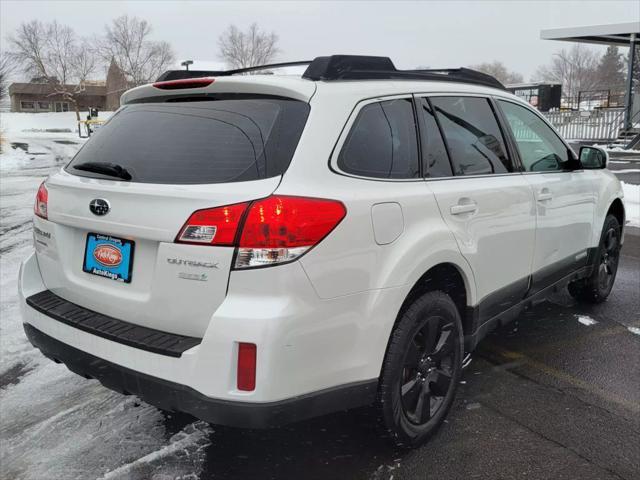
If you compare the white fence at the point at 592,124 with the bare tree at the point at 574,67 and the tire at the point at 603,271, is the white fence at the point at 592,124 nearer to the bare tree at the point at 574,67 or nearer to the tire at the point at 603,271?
the tire at the point at 603,271

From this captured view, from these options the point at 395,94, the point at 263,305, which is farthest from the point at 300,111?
the point at 263,305

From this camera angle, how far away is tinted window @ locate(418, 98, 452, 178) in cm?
292

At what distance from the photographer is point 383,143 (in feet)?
8.80

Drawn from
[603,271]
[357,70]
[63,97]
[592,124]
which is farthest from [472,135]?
[63,97]

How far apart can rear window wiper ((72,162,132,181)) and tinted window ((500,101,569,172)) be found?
2.41m

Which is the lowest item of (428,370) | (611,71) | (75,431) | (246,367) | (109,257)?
(75,431)

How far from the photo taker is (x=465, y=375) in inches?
146

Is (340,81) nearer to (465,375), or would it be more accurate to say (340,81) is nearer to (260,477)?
(260,477)

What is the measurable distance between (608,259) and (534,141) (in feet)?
5.68

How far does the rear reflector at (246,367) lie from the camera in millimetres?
2109

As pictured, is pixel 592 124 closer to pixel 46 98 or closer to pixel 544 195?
pixel 544 195

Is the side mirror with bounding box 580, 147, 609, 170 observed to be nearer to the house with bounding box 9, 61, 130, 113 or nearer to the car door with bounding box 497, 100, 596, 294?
the car door with bounding box 497, 100, 596, 294

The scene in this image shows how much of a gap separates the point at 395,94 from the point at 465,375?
75.3 inches

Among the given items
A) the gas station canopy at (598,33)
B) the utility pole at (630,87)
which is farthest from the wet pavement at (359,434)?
the utility pole at (630,87)
